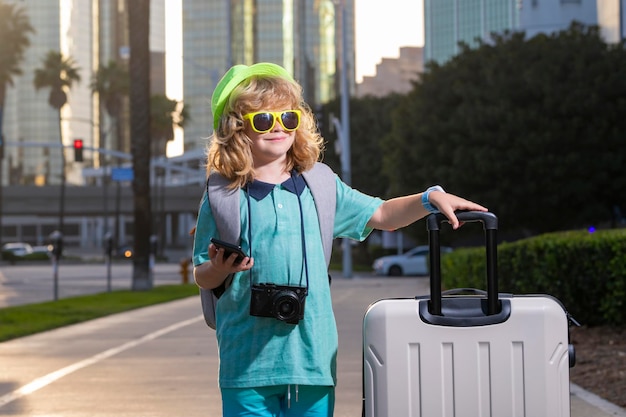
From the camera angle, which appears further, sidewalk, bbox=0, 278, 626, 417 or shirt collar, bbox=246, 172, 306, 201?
sidewalk, bbox=0, 278, 626, 417

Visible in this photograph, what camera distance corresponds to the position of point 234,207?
13.9ft

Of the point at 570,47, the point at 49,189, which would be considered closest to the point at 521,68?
the point at 570,47

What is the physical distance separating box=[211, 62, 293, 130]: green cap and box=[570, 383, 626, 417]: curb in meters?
4.87

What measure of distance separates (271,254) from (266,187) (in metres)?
0.24

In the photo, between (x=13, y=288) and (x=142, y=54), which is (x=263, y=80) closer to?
(x=142, y=54)

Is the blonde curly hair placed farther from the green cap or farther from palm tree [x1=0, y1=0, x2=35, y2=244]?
palm tree [x1=0, y1=0, x2=35, y2=244]

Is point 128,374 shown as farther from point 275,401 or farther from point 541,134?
point 541,134

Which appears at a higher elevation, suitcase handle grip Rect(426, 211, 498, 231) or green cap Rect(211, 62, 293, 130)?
green cap Rect(211, 62, 293, 130)

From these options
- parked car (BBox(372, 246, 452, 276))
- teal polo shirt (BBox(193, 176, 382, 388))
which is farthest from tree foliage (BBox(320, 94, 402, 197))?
teal polo shirt (BBox(193, 176, 382, 388))

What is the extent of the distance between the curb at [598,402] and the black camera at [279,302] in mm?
4871

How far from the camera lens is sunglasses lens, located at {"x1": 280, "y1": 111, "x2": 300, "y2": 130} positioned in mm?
4359

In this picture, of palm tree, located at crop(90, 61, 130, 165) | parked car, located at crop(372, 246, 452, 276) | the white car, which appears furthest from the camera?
palm tree, located at crop(90, 61, 130, 165)

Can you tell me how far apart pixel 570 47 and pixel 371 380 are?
47.3m

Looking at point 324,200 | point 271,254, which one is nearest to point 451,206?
point 324,200
